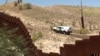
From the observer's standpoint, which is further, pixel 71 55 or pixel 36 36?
pixel 36 36

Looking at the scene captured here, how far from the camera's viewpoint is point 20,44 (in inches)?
1280

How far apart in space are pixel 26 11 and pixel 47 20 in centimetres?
532

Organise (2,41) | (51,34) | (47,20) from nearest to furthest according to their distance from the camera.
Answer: (2,41) → (51,34) → (47,20)

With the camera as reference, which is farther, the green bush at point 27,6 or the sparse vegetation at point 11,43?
the green bush at point 27,6

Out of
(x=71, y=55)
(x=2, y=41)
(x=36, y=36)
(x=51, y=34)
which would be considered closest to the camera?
(x=71, y=55)

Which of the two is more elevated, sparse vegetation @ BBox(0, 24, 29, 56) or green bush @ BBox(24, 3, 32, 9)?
sparse vegetation @ BBox(0, 24, 29, 56)

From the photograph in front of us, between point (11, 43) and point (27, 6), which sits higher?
point (11, 43)

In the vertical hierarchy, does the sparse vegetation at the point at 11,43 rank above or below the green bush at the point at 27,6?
above

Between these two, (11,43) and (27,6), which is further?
(27,6)

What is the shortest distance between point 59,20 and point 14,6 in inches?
303

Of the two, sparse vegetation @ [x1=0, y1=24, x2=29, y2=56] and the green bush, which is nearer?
sparse vegetation @ [x1=0, y1=24, x2=29, y2=56]

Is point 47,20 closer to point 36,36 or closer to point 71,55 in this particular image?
point 36,36

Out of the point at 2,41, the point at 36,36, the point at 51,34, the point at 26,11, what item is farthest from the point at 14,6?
the point at 2,41

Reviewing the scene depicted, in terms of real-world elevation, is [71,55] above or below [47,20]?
above
